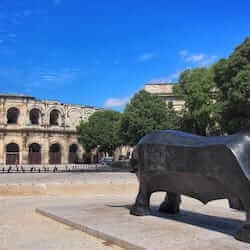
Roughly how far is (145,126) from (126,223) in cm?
3310

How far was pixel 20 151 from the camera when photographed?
6028cm

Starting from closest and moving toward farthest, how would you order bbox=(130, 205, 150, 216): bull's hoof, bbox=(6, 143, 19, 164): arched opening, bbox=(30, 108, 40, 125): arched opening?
bbox=(130, 205, 150, 216): bull's hoof, bbox=(6, 143, 19, 164): arched opening, bbox=(30, 108, 40, 125): arched opening

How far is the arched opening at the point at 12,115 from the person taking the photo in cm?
6091

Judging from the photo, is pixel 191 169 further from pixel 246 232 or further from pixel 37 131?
pixel 37 131

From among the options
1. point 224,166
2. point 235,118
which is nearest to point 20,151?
point 235,118

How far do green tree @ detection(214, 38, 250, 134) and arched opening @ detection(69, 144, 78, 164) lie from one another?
37.4 m

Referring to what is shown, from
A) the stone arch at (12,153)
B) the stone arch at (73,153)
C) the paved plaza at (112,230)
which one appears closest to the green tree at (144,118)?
the stone arch at (73,153)

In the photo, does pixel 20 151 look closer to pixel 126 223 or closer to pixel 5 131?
pixel 5 131

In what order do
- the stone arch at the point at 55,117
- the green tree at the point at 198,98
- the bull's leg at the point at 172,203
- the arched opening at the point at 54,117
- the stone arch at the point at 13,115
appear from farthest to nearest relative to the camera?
the arched opening at the point at 54,117
the stone arch at the point at 55,117
the stone arch at the point at 13,115
the green tree at the point at 198,98
the bull's leg at the point at 172,203

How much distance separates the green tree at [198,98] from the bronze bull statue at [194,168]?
25913mm

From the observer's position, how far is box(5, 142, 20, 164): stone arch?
59.5 m

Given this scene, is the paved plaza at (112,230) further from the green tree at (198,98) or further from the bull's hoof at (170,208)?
the green tree at (198,98)

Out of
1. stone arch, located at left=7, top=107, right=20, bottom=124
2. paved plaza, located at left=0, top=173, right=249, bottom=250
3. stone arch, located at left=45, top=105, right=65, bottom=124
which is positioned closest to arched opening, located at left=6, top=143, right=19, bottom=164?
stone arch, located at left=7, top=107, right=20, bottom=124

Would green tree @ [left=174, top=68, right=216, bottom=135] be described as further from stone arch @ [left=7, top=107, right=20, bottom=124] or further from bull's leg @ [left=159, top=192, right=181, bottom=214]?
stone arch @ [left=7, top=107, right=20, bottom=124]
